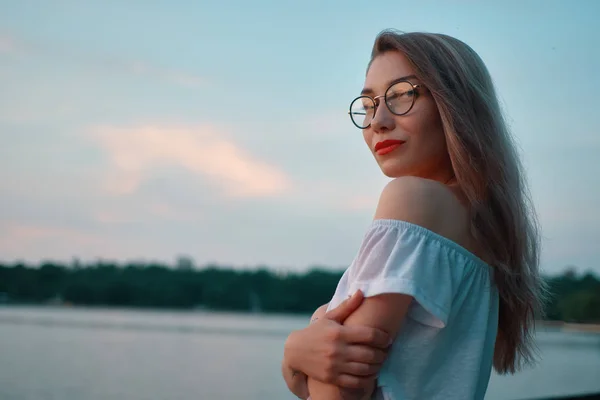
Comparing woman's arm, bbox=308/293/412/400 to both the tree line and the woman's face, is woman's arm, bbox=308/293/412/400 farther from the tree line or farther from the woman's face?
the tree line

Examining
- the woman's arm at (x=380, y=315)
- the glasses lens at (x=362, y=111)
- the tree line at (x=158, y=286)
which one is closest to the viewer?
the woman's arm at (x=380, y=315)

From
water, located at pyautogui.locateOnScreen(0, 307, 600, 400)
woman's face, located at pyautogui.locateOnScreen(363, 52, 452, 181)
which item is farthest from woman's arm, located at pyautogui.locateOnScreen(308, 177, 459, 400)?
water, located at pyautogui.locateOnScreen(0, 307, 600, 400)

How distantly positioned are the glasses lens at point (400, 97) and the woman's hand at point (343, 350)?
A: 15.2 inches

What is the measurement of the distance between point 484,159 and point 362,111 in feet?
0.93

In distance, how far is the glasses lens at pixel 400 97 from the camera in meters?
1.20

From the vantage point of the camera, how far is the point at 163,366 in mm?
31031

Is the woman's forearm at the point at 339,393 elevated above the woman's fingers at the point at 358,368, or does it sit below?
below

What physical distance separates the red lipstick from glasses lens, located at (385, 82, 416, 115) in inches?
2.2

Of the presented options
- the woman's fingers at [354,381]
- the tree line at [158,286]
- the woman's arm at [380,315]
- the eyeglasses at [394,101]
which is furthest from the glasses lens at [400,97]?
the tree line at [158,286]

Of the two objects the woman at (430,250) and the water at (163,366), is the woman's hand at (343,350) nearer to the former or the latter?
the woman at (430,250)

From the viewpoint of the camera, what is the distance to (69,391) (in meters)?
21.6

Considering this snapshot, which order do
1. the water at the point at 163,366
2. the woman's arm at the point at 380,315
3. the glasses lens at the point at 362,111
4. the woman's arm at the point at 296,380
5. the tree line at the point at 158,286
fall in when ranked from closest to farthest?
the woman's arm at the point at 380,315
the woman's arm at the point at 296,380
the glasses lens at the point at 362,111
the water at the point at 163,366
the tree line at the point at 158,286

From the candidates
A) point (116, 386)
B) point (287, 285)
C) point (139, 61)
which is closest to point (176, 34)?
point (139, 61)

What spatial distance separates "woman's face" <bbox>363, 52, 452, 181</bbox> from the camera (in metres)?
1.19
